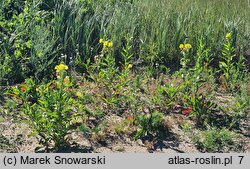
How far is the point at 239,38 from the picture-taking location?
554cm

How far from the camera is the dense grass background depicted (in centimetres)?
487

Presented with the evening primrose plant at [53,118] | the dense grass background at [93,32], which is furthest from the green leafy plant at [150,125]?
the dense grass background at [93,32]

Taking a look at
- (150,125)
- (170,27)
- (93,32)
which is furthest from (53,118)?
(170,27)

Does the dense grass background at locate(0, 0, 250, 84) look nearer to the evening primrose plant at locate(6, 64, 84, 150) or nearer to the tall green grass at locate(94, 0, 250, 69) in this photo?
the tall green grass at locate(94, 0, 250, 69)

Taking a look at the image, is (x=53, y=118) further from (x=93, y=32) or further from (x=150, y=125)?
(x=93, y=32)

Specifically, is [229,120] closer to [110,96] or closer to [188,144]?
[188,144]

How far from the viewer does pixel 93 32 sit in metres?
5.57

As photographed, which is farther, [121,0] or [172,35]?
[121,0]

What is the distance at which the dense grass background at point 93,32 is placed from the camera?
4.87 metres

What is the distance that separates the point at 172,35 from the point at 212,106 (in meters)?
1.48

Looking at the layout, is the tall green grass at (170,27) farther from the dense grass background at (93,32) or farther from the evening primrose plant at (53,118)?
the evening primrose plant at (53,118)

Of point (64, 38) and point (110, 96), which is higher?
point (64, 38)

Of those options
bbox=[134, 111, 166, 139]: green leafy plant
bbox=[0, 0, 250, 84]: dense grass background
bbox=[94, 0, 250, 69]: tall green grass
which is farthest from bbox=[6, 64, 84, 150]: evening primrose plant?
bbox=[94, 0, 250, 69]: tall green grass

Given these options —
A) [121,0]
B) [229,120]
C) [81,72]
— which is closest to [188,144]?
[229,120]
